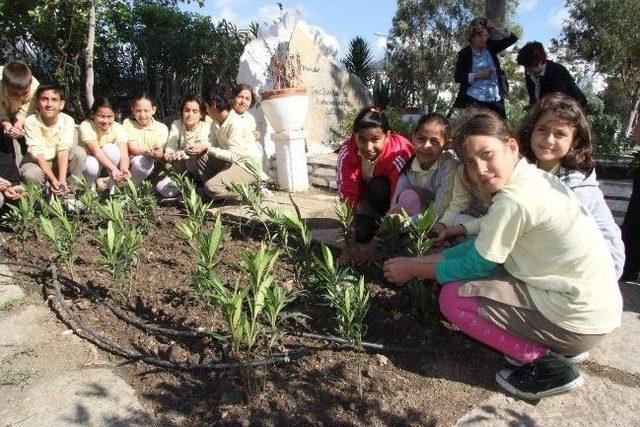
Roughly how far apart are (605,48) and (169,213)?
20558 mm

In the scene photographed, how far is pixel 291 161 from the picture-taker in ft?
18.6

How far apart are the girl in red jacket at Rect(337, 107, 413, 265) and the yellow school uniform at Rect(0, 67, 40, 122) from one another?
2938 millimetres

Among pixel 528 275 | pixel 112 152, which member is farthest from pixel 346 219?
pixel 112 152

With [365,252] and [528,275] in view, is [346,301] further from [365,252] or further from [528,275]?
[365,252]

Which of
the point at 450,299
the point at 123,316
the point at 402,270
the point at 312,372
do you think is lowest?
the point at 312,372

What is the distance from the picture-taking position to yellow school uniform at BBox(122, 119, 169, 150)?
4969 mm

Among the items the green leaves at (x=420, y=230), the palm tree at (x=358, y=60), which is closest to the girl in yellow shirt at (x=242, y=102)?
the green leaves at (x=420, y=230)

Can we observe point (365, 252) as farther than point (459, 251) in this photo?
Yes

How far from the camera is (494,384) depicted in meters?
2.17

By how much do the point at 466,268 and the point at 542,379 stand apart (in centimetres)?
51

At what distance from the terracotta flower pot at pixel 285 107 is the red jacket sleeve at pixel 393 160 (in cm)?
215

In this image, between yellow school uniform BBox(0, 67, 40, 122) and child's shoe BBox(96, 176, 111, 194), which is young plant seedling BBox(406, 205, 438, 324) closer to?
child's shoe BBox(96, 176, 111, 194)

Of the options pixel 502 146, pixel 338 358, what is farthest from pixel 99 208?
pixel 502 146

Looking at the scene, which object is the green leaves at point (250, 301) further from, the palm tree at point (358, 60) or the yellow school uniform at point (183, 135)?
the palm tree at point (358, 60)
